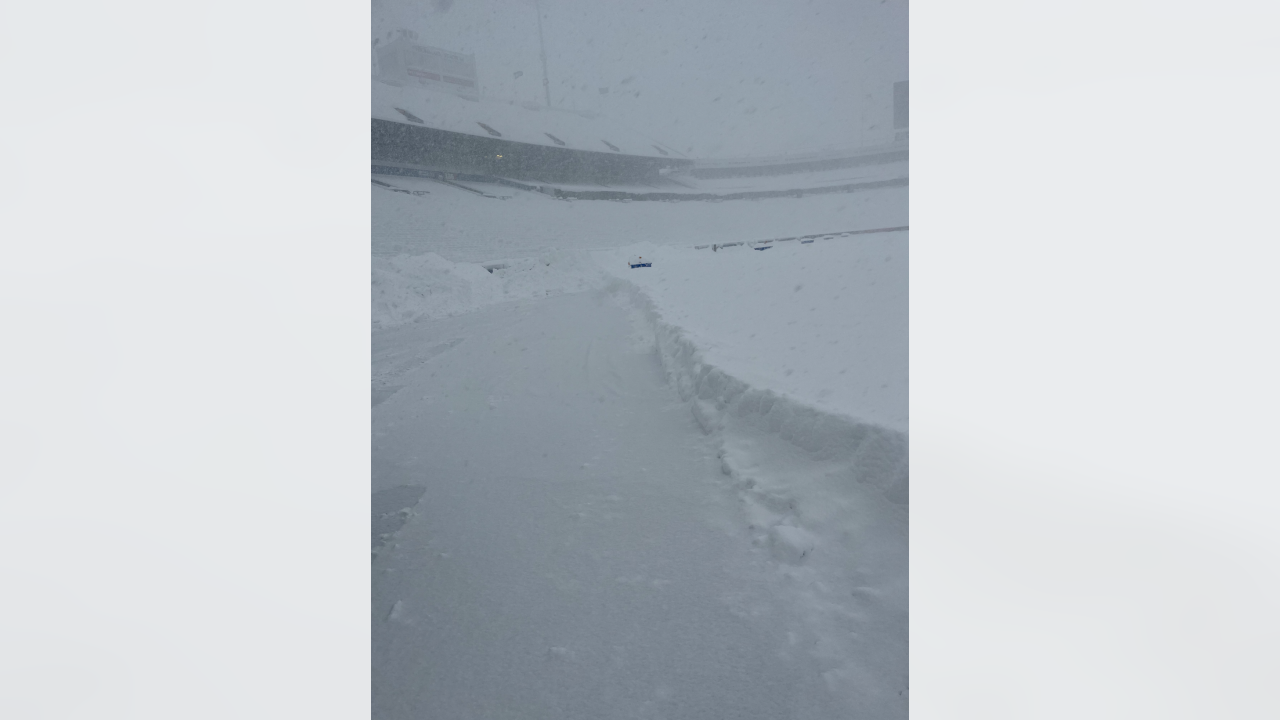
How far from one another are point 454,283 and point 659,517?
556 cm

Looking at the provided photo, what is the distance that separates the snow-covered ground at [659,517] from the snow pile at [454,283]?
5.96 ft

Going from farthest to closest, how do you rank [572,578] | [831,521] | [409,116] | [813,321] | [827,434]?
1. [409,116]
2. [813,321]
3. [827,434]
4. [831,521]
5. [572,578]

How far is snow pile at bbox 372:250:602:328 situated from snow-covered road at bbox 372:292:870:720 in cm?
335

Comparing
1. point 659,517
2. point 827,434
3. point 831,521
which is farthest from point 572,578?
point 827,434

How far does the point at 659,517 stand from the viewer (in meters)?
1.74

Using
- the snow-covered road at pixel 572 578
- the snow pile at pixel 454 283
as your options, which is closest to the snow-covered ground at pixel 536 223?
the snow pile at pixel 454 283

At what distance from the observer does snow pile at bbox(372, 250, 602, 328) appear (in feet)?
19.8

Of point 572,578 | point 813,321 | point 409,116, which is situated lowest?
point 572,578

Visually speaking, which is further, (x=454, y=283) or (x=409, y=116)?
(x=409, y=116)

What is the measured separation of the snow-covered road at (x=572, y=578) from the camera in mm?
1098

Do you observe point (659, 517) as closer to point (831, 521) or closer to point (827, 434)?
point (831, 521)
